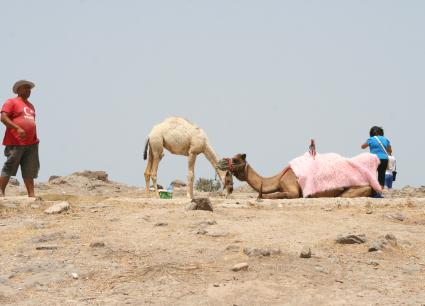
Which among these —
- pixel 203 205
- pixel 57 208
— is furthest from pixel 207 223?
pixel 57 208

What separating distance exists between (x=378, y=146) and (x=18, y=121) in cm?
636

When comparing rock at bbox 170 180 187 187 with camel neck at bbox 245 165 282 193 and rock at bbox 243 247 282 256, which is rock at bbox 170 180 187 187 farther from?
rock at bbox 243 247 282 256

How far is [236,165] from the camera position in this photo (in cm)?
1359

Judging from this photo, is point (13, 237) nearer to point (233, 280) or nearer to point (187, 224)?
point (187, 224)

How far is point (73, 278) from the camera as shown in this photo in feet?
22.8

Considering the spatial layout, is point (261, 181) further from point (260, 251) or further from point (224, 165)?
point (260, 251)

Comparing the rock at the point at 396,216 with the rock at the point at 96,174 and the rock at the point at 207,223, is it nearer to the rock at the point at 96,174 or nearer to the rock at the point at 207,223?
the rock at the point at 207,223

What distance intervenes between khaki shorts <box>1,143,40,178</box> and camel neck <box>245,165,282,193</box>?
375 centimetres

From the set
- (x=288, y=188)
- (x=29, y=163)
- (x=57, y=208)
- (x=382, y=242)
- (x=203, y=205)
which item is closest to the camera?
(x=382, y=242)

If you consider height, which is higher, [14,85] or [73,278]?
[14,85]

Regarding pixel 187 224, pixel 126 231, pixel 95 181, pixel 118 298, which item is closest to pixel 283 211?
pixel 187 224

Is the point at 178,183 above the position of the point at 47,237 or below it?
below

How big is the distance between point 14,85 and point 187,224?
4982 millimetres

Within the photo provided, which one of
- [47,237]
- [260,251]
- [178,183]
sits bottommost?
[178,183]
